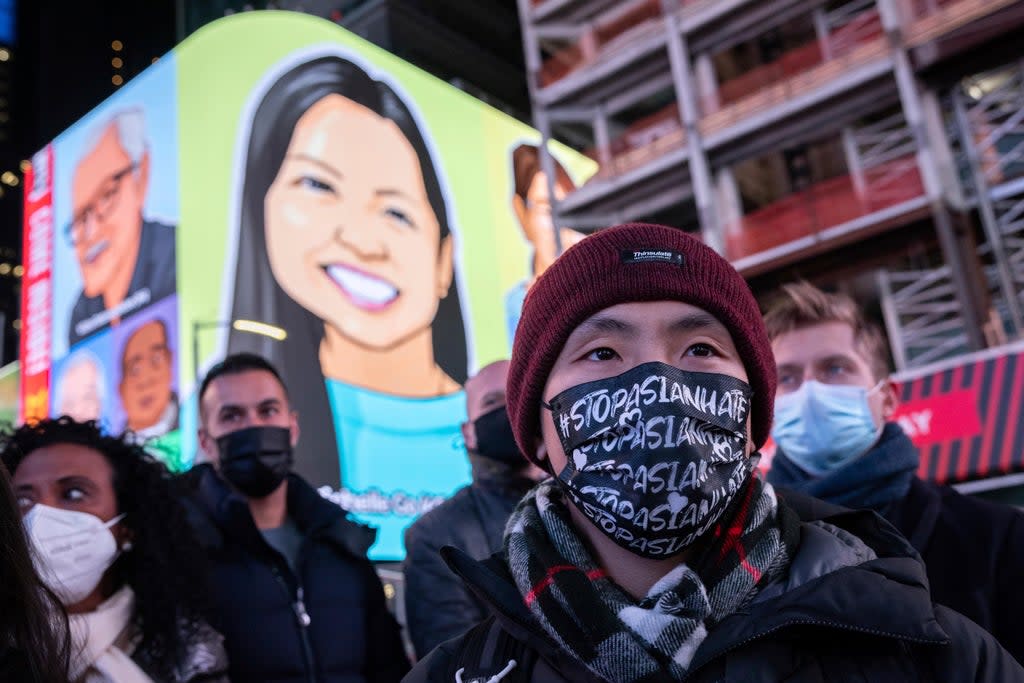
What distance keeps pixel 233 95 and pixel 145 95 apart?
161 cm

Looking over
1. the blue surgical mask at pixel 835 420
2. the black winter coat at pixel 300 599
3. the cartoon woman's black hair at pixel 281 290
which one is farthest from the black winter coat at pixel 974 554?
the cartoon woman's black hair at pixel 281 290

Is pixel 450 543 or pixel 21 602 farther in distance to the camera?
pixel 450 543

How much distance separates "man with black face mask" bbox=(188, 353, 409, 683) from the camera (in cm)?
327

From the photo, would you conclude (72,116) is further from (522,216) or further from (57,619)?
(57,619)

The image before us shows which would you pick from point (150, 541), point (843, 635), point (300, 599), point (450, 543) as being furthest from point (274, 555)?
point (843, 635)

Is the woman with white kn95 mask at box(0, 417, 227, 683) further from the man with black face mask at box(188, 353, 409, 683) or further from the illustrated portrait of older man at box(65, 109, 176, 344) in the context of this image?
the illustrated portrait of older man at box(65, 109, 176, 344)

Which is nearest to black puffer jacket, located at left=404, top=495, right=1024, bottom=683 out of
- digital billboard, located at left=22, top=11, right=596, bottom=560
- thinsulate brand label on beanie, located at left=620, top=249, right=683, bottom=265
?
thinsulate brand label on beanie, located at left=620, top=249, right=683, bottom=265

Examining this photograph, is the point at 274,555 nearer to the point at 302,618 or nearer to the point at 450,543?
the point at 302,618

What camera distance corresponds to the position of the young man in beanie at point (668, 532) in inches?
52.5

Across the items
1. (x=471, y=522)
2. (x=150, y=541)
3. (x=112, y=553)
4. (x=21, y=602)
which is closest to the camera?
(x=21, y=602)

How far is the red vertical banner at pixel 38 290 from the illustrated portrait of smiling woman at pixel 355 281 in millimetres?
4499

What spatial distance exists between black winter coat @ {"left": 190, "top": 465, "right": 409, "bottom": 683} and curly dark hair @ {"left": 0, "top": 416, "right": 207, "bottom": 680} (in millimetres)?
192

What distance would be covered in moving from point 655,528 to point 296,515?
2602 millimetres

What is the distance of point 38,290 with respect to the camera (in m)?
14.5
